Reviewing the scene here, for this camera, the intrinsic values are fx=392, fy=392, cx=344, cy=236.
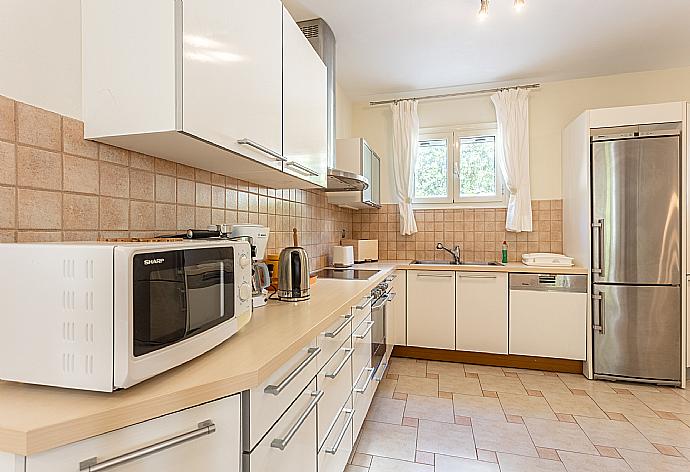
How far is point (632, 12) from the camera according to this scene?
2557mm

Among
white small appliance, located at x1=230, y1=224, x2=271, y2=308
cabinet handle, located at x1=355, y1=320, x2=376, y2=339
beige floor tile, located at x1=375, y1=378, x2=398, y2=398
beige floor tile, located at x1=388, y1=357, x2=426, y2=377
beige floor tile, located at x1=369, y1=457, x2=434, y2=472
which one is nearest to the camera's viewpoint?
white small appliance, located at x1=230, y1=224, x2=271, y2=308

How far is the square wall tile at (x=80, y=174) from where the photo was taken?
109 centimetres

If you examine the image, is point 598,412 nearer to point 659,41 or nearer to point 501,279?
point 501,279

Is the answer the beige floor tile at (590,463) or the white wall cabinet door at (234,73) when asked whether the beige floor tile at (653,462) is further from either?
the white wall cabinet door at (234,73)

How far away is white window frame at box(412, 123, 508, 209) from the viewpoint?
→ 12.9ft

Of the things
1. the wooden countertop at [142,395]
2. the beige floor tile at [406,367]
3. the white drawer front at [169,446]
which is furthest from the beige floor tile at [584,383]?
the white drawer front at [169,446]

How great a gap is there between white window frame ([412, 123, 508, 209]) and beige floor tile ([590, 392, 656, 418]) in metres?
1.85

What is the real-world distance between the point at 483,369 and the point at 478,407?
32.2 inches

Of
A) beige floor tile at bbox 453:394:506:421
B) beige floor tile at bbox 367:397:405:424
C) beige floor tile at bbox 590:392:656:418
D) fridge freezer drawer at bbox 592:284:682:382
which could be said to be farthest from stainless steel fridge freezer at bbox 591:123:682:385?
beige floor tile at bbox 367:397:405:424

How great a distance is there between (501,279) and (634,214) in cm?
107

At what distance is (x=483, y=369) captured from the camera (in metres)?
3.34

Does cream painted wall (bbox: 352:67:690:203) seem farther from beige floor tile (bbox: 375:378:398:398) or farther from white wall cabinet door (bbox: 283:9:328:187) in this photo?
white wall cabinet door (bbox: 283:9:328:187)

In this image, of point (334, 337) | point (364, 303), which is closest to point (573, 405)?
point (364, 303)

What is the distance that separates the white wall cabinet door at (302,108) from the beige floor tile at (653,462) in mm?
2136
